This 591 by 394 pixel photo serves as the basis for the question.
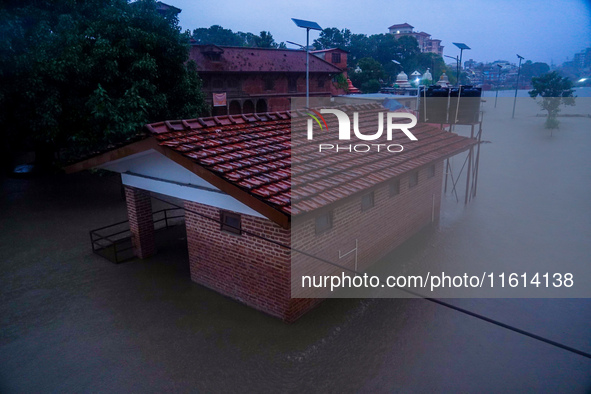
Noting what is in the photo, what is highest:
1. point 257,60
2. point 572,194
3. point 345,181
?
point 257,60

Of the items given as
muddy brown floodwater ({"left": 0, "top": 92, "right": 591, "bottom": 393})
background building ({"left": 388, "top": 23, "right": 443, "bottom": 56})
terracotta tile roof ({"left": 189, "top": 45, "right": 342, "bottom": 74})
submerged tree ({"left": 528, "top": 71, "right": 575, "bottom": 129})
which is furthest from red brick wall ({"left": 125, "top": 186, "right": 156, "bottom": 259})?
background building ({"left": 388, "top": 23, "right": 443, "bottom": 56})

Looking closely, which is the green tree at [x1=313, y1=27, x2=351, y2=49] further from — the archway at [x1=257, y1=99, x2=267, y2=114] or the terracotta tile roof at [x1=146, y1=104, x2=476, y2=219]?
the terracotta tile roof at [x1=146, y1=104, x2=476, y2=219]

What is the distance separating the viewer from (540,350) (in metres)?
6.68

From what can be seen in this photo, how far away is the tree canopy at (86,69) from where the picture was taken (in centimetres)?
1317

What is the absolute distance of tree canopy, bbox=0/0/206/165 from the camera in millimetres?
13172

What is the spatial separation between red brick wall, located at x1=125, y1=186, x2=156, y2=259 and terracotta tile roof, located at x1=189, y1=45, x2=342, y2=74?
74.9 feet

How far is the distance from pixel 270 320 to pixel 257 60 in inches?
1240

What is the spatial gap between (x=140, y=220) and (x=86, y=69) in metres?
6.88

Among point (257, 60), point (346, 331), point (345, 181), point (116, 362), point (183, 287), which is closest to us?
point (116, 362)

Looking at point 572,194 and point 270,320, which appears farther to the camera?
point 572,194

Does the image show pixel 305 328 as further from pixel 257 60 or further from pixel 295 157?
pixel 257 60

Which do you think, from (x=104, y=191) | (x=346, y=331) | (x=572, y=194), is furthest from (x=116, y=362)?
(x=572, y=194)

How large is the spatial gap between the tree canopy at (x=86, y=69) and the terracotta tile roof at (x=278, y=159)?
610cm

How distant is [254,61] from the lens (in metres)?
34.7
